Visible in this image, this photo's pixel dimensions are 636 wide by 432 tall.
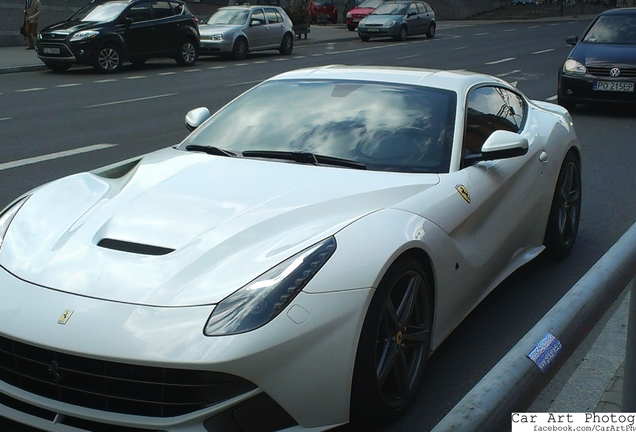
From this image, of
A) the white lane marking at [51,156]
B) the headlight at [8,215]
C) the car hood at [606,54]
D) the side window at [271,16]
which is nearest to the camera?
the headlight at [8,215]

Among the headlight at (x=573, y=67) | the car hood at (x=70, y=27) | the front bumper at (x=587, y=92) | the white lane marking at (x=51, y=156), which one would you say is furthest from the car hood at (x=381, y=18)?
the white lane marking at (x=51, y=156)

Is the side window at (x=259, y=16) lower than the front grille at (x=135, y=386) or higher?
lower

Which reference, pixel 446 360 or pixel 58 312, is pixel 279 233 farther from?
pixel 446 360

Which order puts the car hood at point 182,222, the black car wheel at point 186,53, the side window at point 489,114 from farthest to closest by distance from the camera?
the black car wheel at point 186,53 → the side window at point 489,114 → the car hood at point 182,222

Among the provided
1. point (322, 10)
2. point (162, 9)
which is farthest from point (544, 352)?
point (322, 10)

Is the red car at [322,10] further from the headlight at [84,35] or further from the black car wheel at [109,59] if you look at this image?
the headlight at [84,35]

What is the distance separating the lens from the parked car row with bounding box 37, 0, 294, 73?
19.6 metres

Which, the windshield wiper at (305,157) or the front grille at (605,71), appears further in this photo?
the front grille at (605,71)

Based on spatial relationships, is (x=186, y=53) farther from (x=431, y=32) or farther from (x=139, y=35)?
(x=431, y=32)

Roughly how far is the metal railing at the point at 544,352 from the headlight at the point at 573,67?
38.8 feet

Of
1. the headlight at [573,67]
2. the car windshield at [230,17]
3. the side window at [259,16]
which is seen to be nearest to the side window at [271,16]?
the side window at [259,16]

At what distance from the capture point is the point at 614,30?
14180 millimetres

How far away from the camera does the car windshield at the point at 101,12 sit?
20.3m

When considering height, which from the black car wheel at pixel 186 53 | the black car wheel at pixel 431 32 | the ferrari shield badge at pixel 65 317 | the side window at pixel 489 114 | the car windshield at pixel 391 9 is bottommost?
the black car wheel at pixel 431 32
